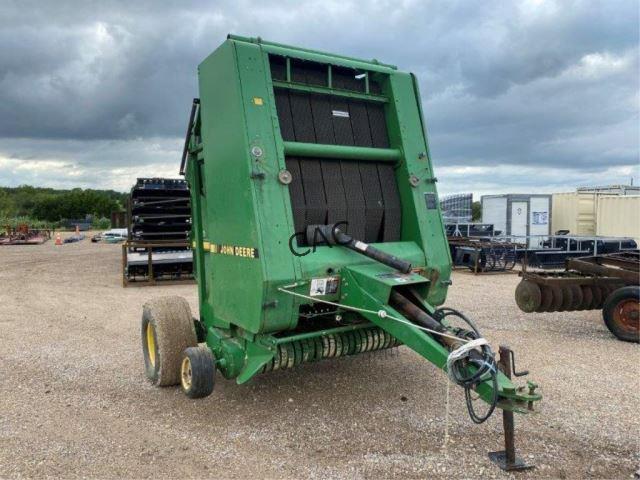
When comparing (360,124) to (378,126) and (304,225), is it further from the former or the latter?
(304,225)

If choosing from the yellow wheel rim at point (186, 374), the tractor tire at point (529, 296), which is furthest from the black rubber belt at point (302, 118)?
the tractor tire at point (529, 296)

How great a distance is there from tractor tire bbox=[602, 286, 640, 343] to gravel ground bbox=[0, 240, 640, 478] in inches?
7.1

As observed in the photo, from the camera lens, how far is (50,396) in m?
5.20

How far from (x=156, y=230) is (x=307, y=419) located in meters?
9.79

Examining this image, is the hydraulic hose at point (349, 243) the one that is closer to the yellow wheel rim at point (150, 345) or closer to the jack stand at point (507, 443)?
the jack stand at point (507, 443)

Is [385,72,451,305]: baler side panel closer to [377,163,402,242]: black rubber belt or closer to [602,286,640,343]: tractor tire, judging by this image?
[377,163,402,242]: black rubber belt

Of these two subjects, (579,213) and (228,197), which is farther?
(579,213)

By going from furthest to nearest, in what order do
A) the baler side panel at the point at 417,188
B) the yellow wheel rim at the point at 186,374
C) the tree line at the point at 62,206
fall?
the tree line at the point at 62,206 → the baler side panel at the point at 417,188 → the yellow wheel rim at the point at 186,374

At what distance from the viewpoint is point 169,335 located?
5.05m

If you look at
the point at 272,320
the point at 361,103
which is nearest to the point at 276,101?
the point at 361,103

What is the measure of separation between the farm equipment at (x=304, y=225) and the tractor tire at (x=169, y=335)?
1 centimetres

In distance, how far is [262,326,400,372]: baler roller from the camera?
4.39 meters

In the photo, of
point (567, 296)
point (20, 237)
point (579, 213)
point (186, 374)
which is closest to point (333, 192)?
point (186, 374)

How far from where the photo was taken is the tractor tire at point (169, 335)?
5.04 meters
